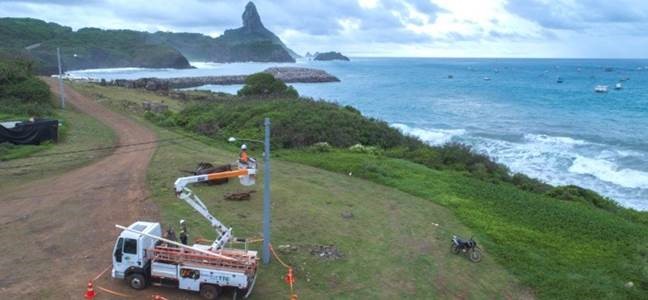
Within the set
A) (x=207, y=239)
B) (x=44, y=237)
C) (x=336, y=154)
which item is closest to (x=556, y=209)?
(x=336, y=154)

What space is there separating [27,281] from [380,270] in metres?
10.8

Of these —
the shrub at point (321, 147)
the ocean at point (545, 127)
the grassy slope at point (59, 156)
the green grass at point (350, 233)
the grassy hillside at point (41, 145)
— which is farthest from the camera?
the ocean at point (545, 127)

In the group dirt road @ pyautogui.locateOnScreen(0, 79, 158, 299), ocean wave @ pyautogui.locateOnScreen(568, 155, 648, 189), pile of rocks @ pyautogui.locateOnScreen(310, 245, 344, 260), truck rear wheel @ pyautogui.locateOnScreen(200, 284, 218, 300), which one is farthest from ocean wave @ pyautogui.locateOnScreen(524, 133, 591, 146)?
truck rear wheel @ pyautogui.locateOnScreen(200, 284, 218, 300)

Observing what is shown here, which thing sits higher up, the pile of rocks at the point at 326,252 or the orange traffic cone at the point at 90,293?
the orange traffic cone at the point at 90,293

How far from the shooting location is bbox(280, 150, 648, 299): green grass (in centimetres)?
1795

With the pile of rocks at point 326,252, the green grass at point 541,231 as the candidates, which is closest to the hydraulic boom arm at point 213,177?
the pile of rocks at point 326,252

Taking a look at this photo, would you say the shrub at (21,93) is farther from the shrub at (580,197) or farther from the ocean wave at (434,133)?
the shrub at (580,197)

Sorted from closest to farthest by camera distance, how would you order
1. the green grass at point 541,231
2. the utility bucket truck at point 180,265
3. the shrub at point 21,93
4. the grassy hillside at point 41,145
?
1. the utility bucket truck at point 180,265
2. the green grass at point 541,231
3. the grassy hillside at point 41,145
4. the shrub at point 21,93

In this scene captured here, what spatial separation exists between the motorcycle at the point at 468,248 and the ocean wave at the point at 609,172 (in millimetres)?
22090

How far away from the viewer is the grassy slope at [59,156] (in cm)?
2762

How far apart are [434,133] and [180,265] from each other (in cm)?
4512

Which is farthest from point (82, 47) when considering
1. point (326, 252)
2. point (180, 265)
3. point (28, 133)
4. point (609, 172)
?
point (180, 265)

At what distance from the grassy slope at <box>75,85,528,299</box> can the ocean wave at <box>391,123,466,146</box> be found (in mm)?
24318

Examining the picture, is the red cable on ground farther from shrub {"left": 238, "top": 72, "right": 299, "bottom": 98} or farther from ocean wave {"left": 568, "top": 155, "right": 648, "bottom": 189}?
shrub {"left": 238, "top": 72, "right": 299, "bottom": 98}
